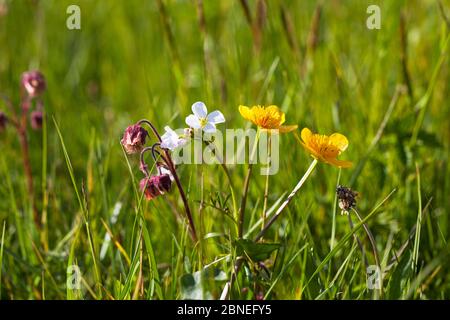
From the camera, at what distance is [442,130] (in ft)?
6.12

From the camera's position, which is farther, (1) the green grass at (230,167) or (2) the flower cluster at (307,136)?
(1) the green grass at (230,167)

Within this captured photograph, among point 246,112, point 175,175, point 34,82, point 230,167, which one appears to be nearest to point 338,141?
point 246,112

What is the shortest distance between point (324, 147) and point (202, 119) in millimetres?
206

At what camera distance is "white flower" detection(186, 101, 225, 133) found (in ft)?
3.54

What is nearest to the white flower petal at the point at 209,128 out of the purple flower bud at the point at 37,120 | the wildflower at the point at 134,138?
the wildflower at the point at 134,138

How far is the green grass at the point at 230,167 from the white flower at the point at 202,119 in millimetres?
83

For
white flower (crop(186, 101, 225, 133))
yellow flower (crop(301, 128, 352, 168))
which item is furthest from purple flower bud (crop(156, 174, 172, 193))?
yellow flower (crop(301, 128, 352, 168))

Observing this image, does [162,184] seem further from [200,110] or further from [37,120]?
[37,120]

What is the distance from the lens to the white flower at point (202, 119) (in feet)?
3.54

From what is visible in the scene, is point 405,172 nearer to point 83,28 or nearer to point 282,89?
point 282,89

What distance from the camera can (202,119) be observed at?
1.10m

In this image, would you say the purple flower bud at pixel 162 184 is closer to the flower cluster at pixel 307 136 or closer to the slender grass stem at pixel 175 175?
the slender grass stem at pixel 175 175
